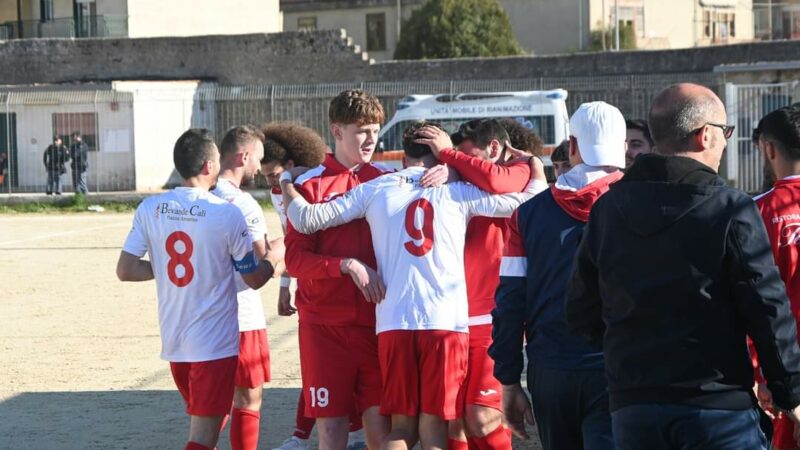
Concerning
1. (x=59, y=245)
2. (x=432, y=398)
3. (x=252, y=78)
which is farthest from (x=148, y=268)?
(x=252, y=78)

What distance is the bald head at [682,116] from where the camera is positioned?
13.0ft

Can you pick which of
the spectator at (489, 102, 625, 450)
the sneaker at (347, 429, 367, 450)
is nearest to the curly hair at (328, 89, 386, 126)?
the spectator at (489, 102, 625, 450)

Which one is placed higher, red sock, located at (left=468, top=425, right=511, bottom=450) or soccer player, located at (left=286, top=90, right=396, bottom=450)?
soccer player, located at (left=286, top=90, right=396, bottom=450)

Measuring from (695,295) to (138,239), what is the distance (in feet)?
11.0

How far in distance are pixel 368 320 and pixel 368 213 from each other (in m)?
0.53

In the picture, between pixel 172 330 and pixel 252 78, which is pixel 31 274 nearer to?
pixel 172 330

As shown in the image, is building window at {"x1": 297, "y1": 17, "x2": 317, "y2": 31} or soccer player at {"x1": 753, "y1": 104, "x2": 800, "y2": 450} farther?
building window at {"x1": 297, "y1": 17, "x2": 317, "y2": 31}

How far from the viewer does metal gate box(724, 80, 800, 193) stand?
2848cm

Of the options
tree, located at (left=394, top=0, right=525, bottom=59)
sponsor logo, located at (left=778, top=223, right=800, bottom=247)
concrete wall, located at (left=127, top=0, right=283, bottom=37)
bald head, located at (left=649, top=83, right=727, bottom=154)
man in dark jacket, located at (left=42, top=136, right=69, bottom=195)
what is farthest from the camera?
tree, located at (left=394, top=0, right=525, bottom=59)

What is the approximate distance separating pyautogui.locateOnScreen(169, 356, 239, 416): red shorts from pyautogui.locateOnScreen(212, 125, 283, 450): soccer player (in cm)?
51

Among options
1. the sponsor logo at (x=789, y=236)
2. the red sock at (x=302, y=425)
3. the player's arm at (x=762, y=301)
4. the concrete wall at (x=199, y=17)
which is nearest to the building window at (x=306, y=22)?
the concrete wall at (x=199, y=17)

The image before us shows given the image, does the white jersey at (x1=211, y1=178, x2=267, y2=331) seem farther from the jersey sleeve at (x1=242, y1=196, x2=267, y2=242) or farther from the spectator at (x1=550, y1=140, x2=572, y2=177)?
the spectator at (x1=550, y1=140, x2=572, y2=177)

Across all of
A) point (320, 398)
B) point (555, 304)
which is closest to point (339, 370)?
point (320, 398)

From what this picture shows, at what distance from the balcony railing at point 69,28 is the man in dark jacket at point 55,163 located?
475 inches
